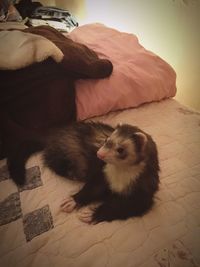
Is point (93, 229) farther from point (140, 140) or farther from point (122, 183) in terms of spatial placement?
point (140, 140)

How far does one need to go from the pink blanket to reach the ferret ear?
1.29 feet

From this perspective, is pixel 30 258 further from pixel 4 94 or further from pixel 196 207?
pixel 4 94

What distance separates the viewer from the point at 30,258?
659 mm

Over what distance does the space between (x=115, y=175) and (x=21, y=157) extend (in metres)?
0.35

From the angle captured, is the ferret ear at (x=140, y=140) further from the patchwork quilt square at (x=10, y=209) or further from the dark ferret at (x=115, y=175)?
the patchwork quilt square at (x=10, y=209)

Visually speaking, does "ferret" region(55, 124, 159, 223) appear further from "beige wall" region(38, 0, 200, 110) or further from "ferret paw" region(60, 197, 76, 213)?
"beige wall" region(38, 0, 200, 110)

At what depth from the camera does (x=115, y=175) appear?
2.64 ft

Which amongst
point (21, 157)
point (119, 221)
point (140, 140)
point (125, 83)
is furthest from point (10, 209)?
point (125, 83)

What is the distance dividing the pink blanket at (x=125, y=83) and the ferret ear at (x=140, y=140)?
1.29 ft

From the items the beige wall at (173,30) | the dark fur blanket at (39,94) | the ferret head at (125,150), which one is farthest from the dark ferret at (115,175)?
the beige wall at (173,30)

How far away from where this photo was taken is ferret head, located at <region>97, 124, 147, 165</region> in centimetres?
77

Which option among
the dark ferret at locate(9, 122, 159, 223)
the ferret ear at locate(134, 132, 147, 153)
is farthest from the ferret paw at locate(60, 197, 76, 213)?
the ferret ear at locate(134, 132, 147, 153)

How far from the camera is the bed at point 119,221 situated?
0.66 m

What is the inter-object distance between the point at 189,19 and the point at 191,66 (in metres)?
0.27
